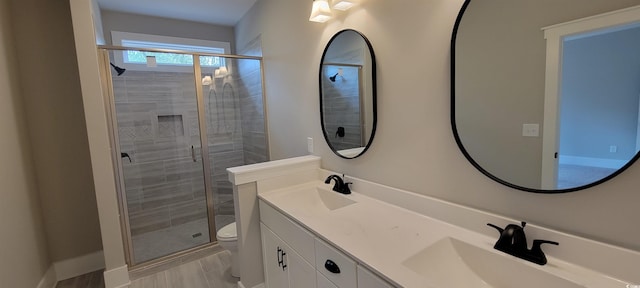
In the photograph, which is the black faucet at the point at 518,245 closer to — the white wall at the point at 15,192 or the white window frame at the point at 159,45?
the white wall at the point at 15,192

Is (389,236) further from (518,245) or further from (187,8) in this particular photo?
(187,8)

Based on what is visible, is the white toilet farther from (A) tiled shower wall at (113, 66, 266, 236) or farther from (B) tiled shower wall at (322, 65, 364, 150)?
(B) tiled shower wall at (322, 65, 364, 150)

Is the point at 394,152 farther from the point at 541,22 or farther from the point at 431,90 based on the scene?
the point at 541,22

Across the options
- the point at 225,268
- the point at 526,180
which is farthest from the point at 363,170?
the point at 225,268

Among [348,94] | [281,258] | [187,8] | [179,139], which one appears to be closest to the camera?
[281,258]

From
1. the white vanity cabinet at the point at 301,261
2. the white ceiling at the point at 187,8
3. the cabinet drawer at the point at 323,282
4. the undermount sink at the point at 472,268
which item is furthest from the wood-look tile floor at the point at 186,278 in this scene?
the white ceiling at the point at 187,8

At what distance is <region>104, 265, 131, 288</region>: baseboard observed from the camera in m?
2.20

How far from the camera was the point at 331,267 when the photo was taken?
1.17 metres

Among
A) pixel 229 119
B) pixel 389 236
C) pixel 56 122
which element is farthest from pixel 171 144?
pixel 389 236

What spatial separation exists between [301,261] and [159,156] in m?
2.29

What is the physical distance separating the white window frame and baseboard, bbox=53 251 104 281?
1.77m

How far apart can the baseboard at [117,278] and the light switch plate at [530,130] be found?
9.28 feet

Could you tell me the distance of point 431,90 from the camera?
1.33 m

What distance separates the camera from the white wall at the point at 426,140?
2.93 ft
